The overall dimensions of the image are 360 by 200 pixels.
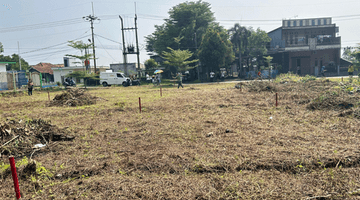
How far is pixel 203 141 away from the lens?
621 centimetres

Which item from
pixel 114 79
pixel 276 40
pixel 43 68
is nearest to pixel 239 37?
pixel 276 40

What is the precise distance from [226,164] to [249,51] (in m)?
41.2

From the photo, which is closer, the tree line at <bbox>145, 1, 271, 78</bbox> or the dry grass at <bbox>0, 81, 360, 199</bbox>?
the dry grass at <bbox>0, 81, 360, 199</bbox>

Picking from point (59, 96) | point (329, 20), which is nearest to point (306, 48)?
point (329, 20)

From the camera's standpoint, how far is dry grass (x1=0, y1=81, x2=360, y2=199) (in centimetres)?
375

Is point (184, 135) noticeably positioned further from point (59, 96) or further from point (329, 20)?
point (329, 20)

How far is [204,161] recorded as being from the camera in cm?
479

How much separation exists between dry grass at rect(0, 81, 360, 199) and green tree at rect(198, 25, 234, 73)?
1088 inches

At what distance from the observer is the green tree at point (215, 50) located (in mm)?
35188

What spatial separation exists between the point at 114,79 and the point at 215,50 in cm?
1498

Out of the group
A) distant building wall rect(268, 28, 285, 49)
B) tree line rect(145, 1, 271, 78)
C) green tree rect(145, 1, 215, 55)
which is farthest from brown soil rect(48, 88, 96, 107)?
distant building wall rect(268, 28, 285, 49)

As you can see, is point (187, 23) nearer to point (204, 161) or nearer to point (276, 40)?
point (276, 40)

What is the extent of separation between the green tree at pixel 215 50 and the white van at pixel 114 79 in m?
11.8

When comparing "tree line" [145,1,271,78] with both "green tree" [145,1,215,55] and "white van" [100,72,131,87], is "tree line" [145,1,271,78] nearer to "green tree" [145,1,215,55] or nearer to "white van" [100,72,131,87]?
"green tree" [145,1,215,55]
